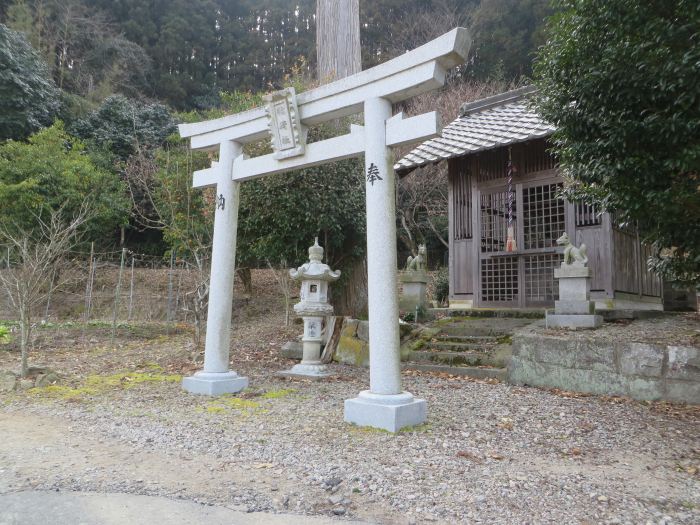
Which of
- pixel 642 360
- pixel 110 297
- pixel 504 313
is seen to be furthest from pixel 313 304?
pixel 110 297

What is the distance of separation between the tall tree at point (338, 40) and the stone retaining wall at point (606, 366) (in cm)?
845

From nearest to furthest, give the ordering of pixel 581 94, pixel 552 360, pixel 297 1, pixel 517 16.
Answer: pixel 581 94
pixel 552 360
pixel 517 16
pixel 297 1

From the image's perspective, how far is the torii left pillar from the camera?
5992 millimetres

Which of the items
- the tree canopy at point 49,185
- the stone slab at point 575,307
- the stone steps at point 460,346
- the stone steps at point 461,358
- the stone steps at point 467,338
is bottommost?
the stone steps at point 461,358

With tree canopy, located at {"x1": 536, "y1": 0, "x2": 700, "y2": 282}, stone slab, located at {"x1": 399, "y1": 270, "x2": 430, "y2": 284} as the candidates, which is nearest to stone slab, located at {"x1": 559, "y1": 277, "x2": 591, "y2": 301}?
tree canopy, located at {"x1": 536, "y1": 0, "x2": 700, "y2": 282}

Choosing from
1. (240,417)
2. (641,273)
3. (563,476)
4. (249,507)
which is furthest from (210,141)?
(641,273)

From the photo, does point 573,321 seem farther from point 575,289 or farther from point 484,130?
point 484,130

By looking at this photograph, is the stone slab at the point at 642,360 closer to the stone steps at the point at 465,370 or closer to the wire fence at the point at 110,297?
the stone steps at the point at 465,370

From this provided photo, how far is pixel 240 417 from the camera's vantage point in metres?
4.80

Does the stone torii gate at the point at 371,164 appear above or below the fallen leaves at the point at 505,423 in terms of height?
above

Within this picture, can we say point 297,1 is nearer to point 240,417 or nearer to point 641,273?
point 641,273

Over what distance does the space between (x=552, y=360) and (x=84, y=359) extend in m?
7.66

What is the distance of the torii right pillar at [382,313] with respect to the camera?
4344 mm

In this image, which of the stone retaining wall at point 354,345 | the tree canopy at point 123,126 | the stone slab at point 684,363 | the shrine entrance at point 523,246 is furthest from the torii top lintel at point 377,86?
the tree canopy at point 123,126
